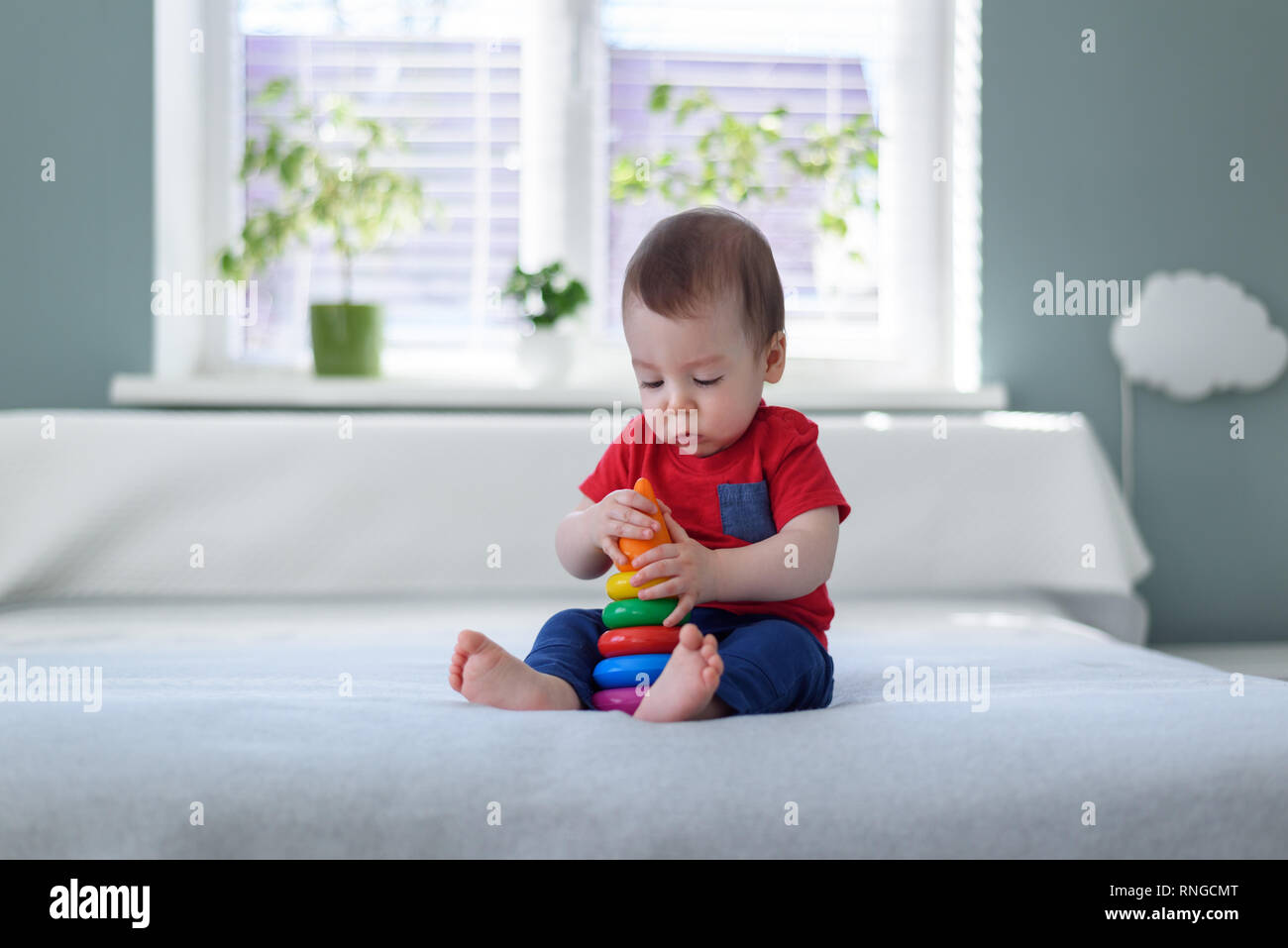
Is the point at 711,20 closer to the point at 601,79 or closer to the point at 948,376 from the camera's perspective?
the point at 601,79

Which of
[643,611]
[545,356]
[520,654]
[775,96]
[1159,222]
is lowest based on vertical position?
[520,654]

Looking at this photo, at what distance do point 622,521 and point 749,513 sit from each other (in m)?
0.16

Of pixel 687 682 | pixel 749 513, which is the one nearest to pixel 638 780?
pixel 687 682

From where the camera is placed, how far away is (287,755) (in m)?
0.75

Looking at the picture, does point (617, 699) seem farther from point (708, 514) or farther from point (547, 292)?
point (547, 292)

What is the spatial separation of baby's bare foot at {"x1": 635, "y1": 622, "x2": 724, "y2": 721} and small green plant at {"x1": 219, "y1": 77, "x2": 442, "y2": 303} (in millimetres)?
1497

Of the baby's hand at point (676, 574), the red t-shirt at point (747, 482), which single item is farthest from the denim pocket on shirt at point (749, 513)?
the baby's hand at point (676, 574)

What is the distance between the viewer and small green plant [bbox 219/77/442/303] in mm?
2100

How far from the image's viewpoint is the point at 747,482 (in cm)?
104

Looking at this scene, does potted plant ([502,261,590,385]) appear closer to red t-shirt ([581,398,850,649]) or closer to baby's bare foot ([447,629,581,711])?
red t-shirt ([581,398,850,649])

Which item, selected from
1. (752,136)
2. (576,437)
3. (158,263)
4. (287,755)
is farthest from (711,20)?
(287,755)

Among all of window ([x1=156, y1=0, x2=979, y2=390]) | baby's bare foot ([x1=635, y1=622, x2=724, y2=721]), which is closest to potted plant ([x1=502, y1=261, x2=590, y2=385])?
window ([x1=156, y1=0, x2=979, y2=390])
